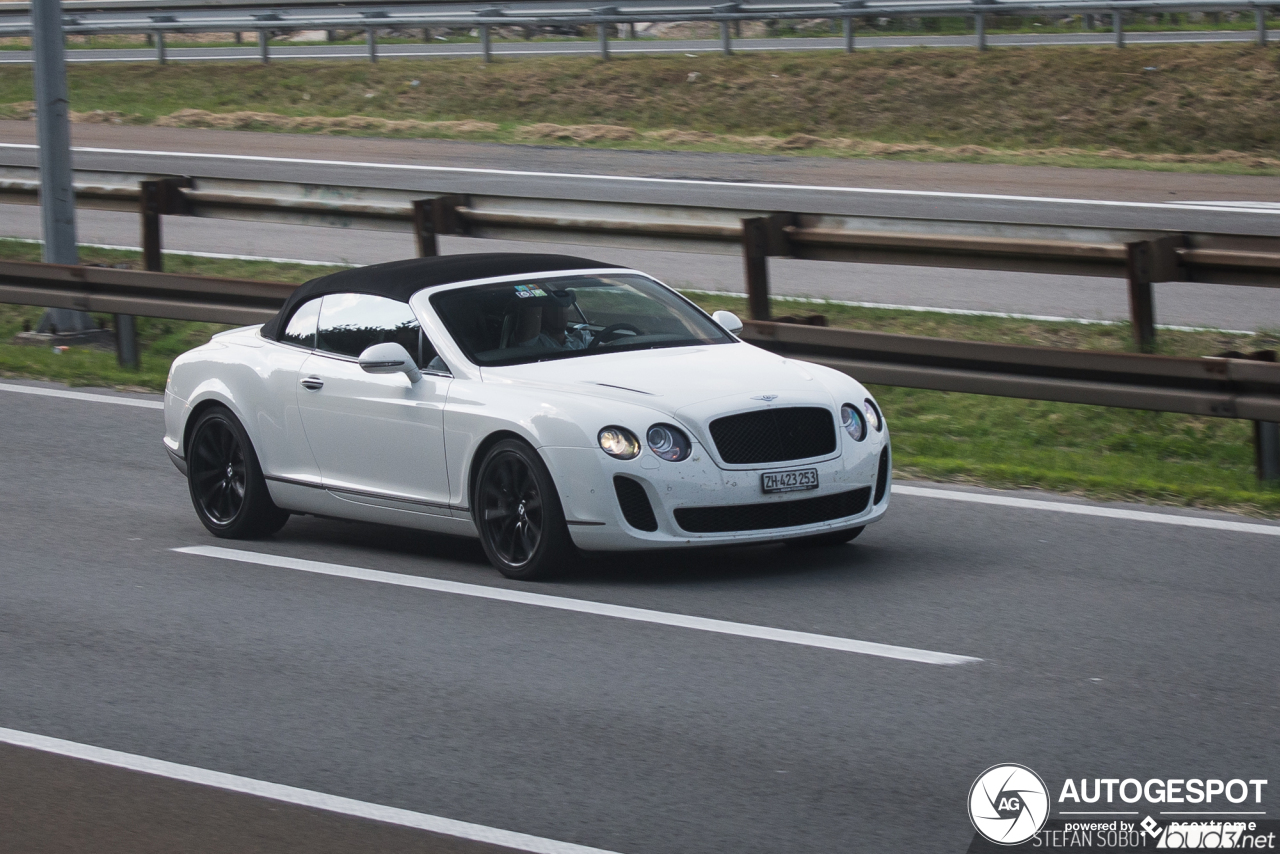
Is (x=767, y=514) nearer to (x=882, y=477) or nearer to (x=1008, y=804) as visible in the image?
(x=882, y=477)

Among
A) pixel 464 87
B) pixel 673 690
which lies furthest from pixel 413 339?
pixel 464 87

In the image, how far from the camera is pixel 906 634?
23.7 feet

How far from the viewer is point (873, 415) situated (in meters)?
8.51

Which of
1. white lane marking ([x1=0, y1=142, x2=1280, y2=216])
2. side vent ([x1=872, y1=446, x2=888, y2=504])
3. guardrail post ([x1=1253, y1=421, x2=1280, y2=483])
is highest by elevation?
white lane marking ([x1=0, y1=142, x2=1280, y2=216])

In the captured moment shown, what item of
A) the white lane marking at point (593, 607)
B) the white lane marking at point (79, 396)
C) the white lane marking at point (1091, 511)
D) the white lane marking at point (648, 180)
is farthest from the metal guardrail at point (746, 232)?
the white lane marking at point (648, 180)

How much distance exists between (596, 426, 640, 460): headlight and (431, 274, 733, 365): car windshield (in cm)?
81

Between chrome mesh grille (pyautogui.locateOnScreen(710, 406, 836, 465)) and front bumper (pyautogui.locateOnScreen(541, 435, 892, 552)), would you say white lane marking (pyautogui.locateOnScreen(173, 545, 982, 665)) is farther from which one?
chrome mesh grille (pyautogui.locateOnScreen(710, 406, 836, 465))

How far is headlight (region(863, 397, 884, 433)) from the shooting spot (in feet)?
27.7

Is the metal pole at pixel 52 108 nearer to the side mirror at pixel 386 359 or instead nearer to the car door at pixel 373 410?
the car door at pixel 373 410

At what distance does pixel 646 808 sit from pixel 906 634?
2.08m

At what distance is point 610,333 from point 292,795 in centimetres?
374

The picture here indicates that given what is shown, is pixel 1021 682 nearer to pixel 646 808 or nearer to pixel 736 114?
pixel 646 808

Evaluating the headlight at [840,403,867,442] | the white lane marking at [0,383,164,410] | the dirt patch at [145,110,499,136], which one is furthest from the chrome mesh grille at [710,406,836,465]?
the dirt patch at [145,110,499,136]

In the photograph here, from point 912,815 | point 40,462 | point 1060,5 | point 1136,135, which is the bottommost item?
point 912,815
